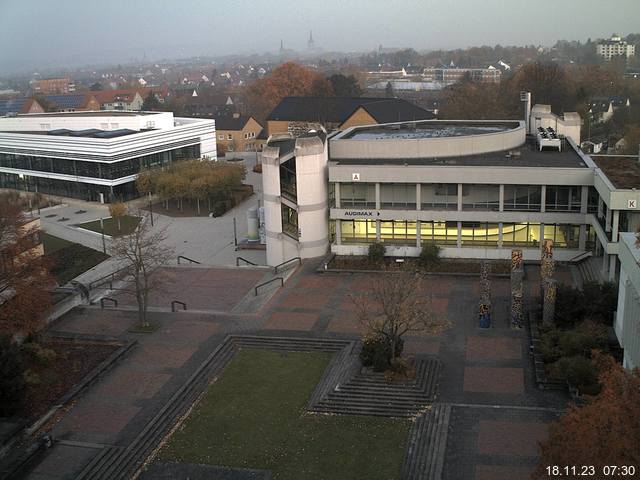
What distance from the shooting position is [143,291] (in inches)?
1246

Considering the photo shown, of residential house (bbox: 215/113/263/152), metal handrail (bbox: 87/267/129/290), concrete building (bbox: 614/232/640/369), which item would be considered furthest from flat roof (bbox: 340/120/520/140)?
residential house (bbox: 215/113/263/152)

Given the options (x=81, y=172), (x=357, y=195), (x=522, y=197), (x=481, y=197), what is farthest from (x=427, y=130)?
(x=81, y=172)

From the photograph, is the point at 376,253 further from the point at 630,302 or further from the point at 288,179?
the point at 630,302

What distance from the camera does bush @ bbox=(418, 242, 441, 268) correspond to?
37781mm

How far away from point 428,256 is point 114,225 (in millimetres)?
27040

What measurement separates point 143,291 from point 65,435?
9.64 m

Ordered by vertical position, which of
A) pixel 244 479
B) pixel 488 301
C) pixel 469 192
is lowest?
pixel 244 479

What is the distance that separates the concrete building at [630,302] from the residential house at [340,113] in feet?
189

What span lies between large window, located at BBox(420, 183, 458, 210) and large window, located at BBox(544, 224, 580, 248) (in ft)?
16.6

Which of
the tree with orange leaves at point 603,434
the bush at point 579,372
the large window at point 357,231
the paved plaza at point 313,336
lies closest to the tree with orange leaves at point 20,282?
the paved plaza at point 313,336

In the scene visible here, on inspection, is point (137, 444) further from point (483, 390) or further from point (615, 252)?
point (615, 252)

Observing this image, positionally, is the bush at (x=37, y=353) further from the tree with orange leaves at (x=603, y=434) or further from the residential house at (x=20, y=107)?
the residential house at (x=20, y=107)

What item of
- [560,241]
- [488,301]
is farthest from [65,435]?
[560,241]

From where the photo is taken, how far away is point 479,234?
1527 inches
